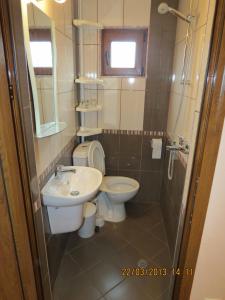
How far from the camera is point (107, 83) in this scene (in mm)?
2418

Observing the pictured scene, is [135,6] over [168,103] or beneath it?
over

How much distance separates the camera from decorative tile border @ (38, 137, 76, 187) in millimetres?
1445

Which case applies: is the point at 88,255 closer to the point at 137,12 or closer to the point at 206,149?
the point at 206,149

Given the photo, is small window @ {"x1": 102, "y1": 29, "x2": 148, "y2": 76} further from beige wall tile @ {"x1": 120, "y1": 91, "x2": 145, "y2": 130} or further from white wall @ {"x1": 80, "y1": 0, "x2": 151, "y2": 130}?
beige wall tile @ {"x1": 120, "y1": 91, "x2": 145, "y2": 130}

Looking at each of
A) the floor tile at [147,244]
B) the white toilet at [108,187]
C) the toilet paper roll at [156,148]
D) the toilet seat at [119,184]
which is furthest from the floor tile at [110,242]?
the toilet paper roll at [156,148]

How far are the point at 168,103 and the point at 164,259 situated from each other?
64.2 inches

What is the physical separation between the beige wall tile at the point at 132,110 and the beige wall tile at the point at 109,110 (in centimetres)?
6

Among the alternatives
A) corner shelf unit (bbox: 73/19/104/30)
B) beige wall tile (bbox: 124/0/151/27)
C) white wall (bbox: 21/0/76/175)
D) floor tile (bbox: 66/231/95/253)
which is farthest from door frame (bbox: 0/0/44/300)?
beige wall tile (bbox: 124/0/151/27)

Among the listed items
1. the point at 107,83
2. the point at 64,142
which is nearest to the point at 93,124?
the point at 107,83

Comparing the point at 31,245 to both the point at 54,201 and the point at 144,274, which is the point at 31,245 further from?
the point at 144,274

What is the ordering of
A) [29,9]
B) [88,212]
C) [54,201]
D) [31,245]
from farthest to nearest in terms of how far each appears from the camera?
[88,212], [54,201], [29,9], [31,245]

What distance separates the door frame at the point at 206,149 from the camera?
0.80 m

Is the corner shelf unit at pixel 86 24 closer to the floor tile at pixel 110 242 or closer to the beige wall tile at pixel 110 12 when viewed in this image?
the beige wall tile at pixel 110 12

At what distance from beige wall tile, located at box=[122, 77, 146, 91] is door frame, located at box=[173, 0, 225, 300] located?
5.24 feet
